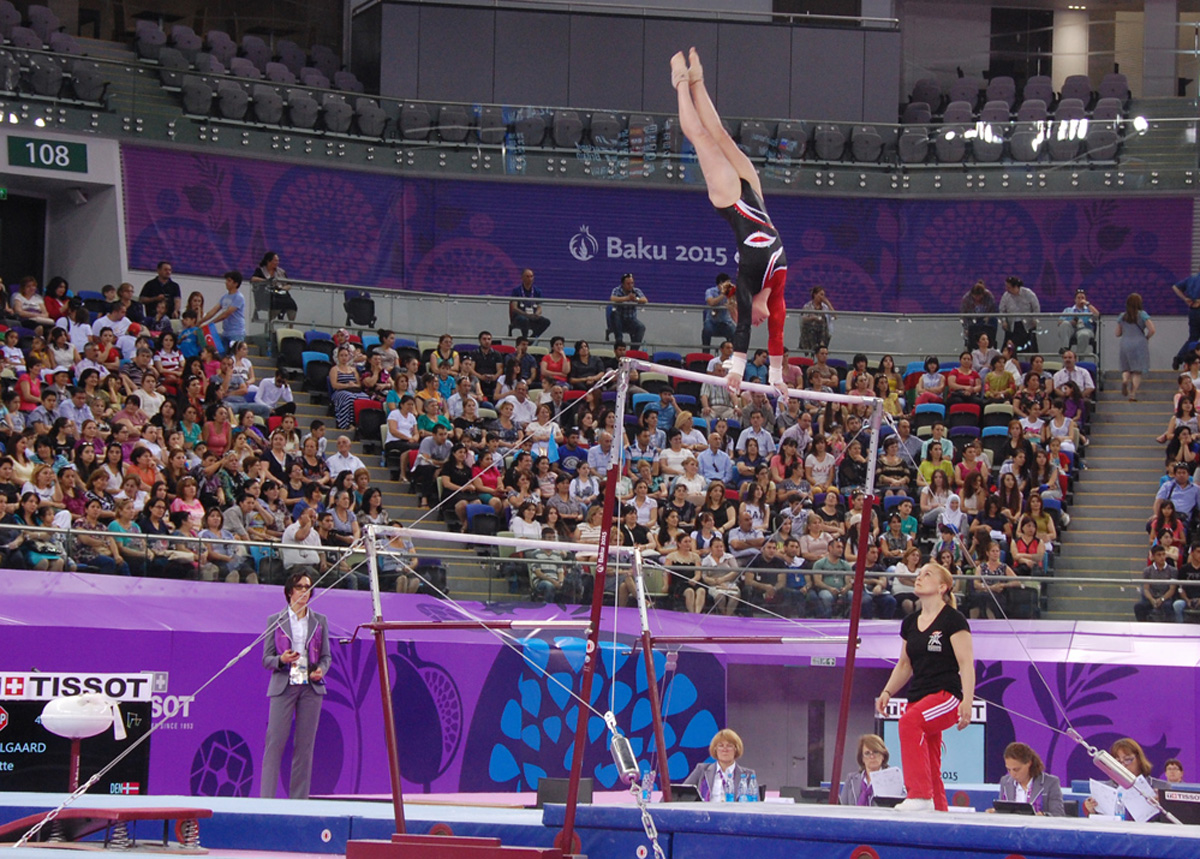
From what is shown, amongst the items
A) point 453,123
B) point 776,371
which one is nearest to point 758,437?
point 776,371

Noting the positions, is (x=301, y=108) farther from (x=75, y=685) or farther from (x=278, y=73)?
(x=75, y=685)

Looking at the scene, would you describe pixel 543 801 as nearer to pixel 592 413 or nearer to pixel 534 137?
pixel 592 413

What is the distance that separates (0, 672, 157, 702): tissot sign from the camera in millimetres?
10055

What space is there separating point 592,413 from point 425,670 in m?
4.96

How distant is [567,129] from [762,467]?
879cm

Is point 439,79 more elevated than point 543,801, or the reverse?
point 439,79

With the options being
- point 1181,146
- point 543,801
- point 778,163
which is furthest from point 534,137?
point 543,801

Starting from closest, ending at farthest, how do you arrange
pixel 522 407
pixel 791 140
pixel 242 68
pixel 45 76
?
pixel 522 407 → pixel 45 76 → pixel 242 68 → pixel 791 140

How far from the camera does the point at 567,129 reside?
71.9 ft

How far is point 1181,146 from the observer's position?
21219 millimetres

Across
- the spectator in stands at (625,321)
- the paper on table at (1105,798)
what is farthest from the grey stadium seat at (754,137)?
the paper on table at (1105,798)

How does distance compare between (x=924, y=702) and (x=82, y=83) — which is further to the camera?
(x=82, y=83)

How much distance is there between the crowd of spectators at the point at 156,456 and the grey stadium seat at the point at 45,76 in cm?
388

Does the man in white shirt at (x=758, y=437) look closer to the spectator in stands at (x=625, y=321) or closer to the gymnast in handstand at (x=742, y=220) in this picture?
the spectator in stands at (x=625, y=321)
